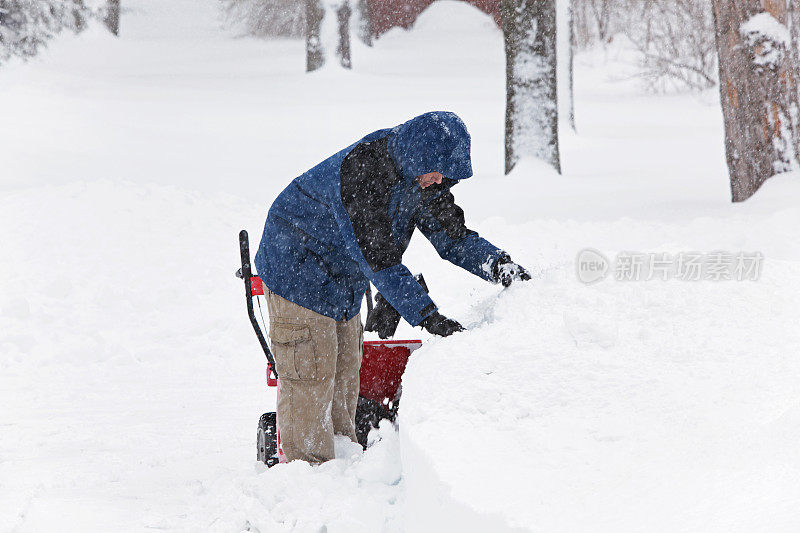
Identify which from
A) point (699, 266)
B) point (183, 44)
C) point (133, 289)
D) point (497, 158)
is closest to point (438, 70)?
point (183, 44)

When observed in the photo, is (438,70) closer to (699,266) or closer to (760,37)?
(760,37)

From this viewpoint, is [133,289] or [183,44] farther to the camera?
[183,44]

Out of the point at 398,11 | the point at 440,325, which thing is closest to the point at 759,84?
the point at 440,325

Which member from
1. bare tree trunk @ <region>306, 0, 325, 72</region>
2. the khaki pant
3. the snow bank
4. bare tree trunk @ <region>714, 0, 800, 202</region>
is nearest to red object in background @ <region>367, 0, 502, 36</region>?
bare tree trunk @ <region>306, 0, 325, 72</region>

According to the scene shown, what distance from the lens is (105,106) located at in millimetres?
13797

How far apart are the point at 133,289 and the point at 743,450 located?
6.03m

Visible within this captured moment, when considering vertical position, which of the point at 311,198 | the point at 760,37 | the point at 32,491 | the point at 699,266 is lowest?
the point at 32,491

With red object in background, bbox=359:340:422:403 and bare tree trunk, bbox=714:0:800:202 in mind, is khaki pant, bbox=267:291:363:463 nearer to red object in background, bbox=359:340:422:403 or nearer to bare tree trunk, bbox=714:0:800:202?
red object in background, bbox=359:340:422:403

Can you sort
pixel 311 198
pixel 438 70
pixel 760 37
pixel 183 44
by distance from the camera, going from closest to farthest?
pixel 311 198
pixel 760 37
pixel 438 70
pixel 183 44

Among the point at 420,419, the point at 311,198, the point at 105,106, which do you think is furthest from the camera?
the point at 105,106

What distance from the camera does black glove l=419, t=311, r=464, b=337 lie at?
8.80 feet

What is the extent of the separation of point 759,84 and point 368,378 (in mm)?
4300
